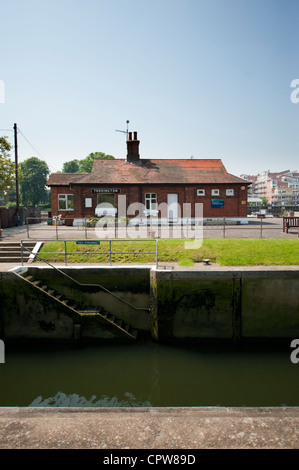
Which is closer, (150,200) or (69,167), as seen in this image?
(150,200)

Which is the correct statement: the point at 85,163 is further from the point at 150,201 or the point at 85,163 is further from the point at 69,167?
the point at 150,201

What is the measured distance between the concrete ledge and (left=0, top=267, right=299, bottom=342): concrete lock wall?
5.78 meters

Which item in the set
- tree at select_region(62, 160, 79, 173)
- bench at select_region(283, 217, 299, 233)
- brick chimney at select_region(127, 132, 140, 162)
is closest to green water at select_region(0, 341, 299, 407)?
bench at select_region(283, 217, 299, 233)

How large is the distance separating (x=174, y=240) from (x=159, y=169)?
50.6 feet

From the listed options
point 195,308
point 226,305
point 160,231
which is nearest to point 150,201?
point 160,231

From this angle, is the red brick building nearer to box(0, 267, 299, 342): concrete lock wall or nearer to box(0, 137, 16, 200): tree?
box(0, 137, 16, 200): tree

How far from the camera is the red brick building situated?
24.7 m

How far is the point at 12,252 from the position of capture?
1232 cm

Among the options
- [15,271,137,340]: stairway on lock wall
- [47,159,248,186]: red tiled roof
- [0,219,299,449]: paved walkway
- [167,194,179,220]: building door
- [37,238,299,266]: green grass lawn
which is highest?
[47,159,248,186]: red tiled roof

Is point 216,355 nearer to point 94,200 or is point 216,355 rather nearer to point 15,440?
point 15,440

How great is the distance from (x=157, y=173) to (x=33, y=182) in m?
67.5

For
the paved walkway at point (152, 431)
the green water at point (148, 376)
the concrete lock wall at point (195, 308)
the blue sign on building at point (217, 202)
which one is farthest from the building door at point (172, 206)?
the paved walkway at point (152, 431)

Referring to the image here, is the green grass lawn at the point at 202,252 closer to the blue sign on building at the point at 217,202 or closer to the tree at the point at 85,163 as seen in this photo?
the blue sign on building at the point at 217,202
